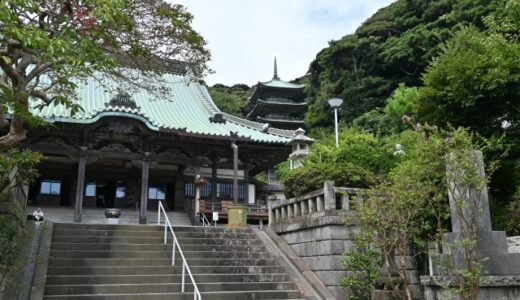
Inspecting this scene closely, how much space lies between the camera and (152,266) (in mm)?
8820

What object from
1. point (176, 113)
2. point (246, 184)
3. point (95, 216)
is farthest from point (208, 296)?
point (176, 113)

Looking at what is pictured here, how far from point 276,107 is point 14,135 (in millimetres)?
40124

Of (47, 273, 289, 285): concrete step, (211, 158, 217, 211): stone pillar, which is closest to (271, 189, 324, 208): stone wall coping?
(47, 273, 289, 285): concrete step

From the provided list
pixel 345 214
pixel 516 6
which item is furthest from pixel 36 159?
pixel 516 6

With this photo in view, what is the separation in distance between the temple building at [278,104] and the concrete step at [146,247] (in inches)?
1374

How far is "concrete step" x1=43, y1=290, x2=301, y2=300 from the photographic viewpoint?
7.57 metres

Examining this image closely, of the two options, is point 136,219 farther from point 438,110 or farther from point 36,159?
point 438,110

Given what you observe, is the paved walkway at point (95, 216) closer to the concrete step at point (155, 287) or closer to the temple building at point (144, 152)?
the temple building at point (144, 152)

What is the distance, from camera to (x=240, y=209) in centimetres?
1207

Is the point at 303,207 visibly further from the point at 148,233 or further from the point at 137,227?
the point at 137,227

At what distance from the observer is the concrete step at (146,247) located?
9.15 m

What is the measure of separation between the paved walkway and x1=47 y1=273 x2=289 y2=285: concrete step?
344 inches

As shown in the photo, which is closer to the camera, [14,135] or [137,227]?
[14,135]

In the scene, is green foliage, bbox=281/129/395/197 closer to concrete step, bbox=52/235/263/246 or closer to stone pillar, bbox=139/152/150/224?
concrete step, bbox=52/235/263/246
